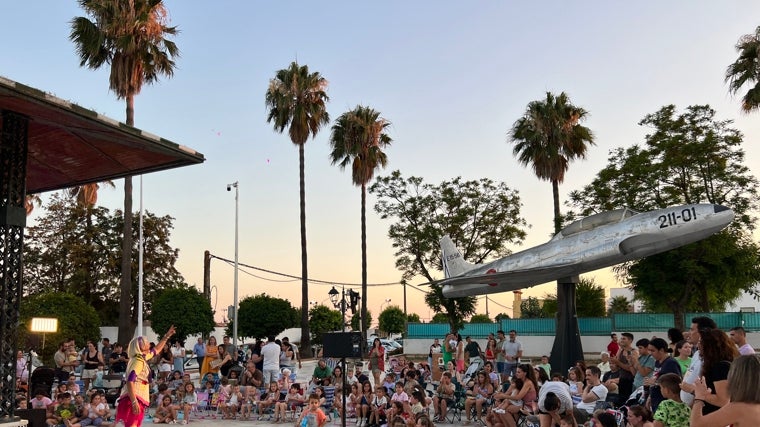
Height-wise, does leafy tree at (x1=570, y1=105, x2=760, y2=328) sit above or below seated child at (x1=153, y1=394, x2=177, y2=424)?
above

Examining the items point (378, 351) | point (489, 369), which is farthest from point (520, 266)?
point (489, 369)

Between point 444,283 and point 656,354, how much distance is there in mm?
17319

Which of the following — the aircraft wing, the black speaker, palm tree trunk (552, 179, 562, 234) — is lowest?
the black speaker

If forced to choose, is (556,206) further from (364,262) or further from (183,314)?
(183,314)

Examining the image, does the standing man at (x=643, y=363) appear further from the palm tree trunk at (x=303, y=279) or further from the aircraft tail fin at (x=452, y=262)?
the palm tree trunk at (x=303, y=279)

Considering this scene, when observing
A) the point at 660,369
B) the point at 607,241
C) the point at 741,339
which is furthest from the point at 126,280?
the point at 741,339

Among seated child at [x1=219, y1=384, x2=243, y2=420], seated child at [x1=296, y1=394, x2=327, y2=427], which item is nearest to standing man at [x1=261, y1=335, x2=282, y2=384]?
seated child at [x1=219, y1=384, x2=243, y2=420]

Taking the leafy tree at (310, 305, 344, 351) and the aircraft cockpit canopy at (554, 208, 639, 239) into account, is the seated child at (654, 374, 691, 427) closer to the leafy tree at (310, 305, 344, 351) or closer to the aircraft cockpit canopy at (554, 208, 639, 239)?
the aircraft cockpit canopy at (554, 208, 639, 239)

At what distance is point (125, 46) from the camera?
27812 millimetres

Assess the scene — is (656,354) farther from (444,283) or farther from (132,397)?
(444,283)

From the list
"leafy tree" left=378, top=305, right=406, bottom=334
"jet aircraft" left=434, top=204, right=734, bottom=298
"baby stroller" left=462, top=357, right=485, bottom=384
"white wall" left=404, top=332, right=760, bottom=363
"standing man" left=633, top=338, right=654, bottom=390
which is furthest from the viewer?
"leafy tree" left=378, top=305, right=406, bottom=334

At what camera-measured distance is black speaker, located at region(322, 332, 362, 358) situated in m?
11.4

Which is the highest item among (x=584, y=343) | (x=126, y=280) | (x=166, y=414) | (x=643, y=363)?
(x=126, y=280)

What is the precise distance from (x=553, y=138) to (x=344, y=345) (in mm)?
25492
